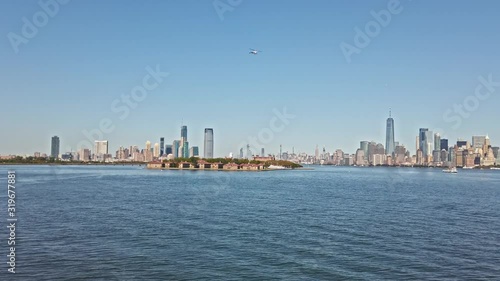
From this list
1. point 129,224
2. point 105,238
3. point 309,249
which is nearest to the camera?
point 309,249

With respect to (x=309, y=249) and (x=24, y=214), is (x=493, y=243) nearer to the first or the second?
(x=309, y=249)

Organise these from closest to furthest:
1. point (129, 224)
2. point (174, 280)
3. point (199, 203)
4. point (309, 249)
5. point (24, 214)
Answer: point (174, 280) < point (309, 249) < point (129, 224) < point (24, 214) < point (199, 203)

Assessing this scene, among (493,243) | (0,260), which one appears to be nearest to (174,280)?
(0,260)

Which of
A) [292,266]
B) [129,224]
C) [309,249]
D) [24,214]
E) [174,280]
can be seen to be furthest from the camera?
[24,214]

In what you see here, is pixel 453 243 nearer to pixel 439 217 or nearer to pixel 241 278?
pixel 439 217

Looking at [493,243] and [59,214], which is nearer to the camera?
[493,243]

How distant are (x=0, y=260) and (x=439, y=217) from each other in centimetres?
3970

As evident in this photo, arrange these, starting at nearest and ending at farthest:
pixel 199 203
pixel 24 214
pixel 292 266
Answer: pixel 292 266
pixel 24 214
pixel 199 203

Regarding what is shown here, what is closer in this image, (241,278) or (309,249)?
(241,278)

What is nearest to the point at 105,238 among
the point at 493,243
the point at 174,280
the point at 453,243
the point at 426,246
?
the point at 174,280

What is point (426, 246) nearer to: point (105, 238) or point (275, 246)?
point (275, 246)

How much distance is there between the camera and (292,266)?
24.3m

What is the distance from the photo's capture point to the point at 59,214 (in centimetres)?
4259

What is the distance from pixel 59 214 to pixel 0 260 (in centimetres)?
1788
